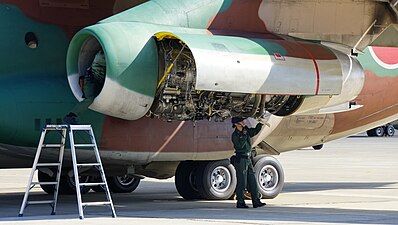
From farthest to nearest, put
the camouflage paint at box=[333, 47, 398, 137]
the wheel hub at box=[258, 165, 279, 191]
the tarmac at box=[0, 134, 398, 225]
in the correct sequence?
the camouflage paint at box=[333, 47, 398, 137], the wheel hub at box=[258, 165, 279, 191], the tarmac at box=[0, 134, 398, 225]

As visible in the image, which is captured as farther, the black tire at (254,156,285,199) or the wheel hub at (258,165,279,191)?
the wheel hub at (258,165,279,191)

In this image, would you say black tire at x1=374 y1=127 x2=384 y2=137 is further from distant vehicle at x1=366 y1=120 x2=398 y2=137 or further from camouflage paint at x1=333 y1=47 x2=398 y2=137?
camouflage paint at x1=333 y1=47 x2=398 y2=137

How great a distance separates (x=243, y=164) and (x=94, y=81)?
2939 millimetres

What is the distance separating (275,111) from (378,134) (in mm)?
38916

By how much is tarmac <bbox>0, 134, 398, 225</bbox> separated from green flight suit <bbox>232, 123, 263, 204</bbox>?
338 millimetres

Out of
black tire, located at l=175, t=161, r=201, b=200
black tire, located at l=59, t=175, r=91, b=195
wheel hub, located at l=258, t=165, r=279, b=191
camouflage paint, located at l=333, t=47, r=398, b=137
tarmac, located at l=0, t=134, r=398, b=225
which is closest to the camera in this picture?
tarmac, located at l=0, t=134, r=398, b=225

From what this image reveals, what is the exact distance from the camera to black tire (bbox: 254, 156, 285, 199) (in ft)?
63.4

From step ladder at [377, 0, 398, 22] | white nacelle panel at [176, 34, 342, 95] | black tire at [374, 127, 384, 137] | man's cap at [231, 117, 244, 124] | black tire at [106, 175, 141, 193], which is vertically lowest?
black tire at [106, 175, 141, 193]

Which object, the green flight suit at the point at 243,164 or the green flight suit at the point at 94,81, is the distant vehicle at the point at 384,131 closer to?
the green flight suit at the point at 243,164

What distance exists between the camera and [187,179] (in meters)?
19.2

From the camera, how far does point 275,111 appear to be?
17562 millimetres

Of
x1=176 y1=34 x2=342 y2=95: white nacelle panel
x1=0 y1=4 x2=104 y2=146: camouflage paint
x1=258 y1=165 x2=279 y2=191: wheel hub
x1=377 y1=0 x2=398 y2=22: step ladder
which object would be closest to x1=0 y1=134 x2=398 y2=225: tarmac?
x1=258 y1=165 x2=279 y2=191: wheel hub

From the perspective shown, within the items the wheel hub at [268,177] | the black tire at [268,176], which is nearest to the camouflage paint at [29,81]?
the black tire at [268,176]

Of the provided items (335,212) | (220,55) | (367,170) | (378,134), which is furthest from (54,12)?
(378,134)
